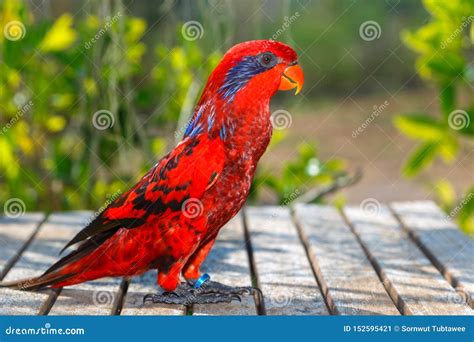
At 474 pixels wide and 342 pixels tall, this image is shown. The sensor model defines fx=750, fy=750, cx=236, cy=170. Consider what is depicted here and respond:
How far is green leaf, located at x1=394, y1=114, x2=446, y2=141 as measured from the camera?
142 inches

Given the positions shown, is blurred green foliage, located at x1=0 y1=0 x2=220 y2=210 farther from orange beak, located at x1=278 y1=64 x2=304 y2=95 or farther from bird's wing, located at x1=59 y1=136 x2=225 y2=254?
orange beak, located at x1=278 y1=64 x2=304 y2=95

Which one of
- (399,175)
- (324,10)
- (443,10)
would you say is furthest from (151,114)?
(324,10)

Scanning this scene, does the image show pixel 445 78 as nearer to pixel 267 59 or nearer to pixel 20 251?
pixel 267 59

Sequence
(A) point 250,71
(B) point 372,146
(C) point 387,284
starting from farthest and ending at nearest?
(B) point 372,146 < (C) point 387,284 < (A) point 250,71

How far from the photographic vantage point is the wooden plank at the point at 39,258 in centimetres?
226

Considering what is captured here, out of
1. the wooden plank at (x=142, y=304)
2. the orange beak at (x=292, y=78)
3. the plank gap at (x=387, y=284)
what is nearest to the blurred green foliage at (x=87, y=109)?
the plank gap at (x=387, y=284)

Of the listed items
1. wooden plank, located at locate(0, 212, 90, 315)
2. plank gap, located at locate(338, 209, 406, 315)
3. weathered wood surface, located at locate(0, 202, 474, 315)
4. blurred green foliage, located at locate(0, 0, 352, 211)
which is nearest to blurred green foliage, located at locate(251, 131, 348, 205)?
blurred green foliage, located at locate(0, 0, 352, 211)

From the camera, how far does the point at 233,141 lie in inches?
83.7

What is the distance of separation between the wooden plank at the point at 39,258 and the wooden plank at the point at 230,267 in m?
0.50

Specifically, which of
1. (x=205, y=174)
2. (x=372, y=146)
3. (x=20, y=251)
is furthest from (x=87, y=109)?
(x=372, y=146)

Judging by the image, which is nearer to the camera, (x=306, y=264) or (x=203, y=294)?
(x=203, y=294)

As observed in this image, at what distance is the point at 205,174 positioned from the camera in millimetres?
2113

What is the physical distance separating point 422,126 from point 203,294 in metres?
1.73

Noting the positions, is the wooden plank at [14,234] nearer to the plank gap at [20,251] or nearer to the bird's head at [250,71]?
the plank gap at [20,251]
